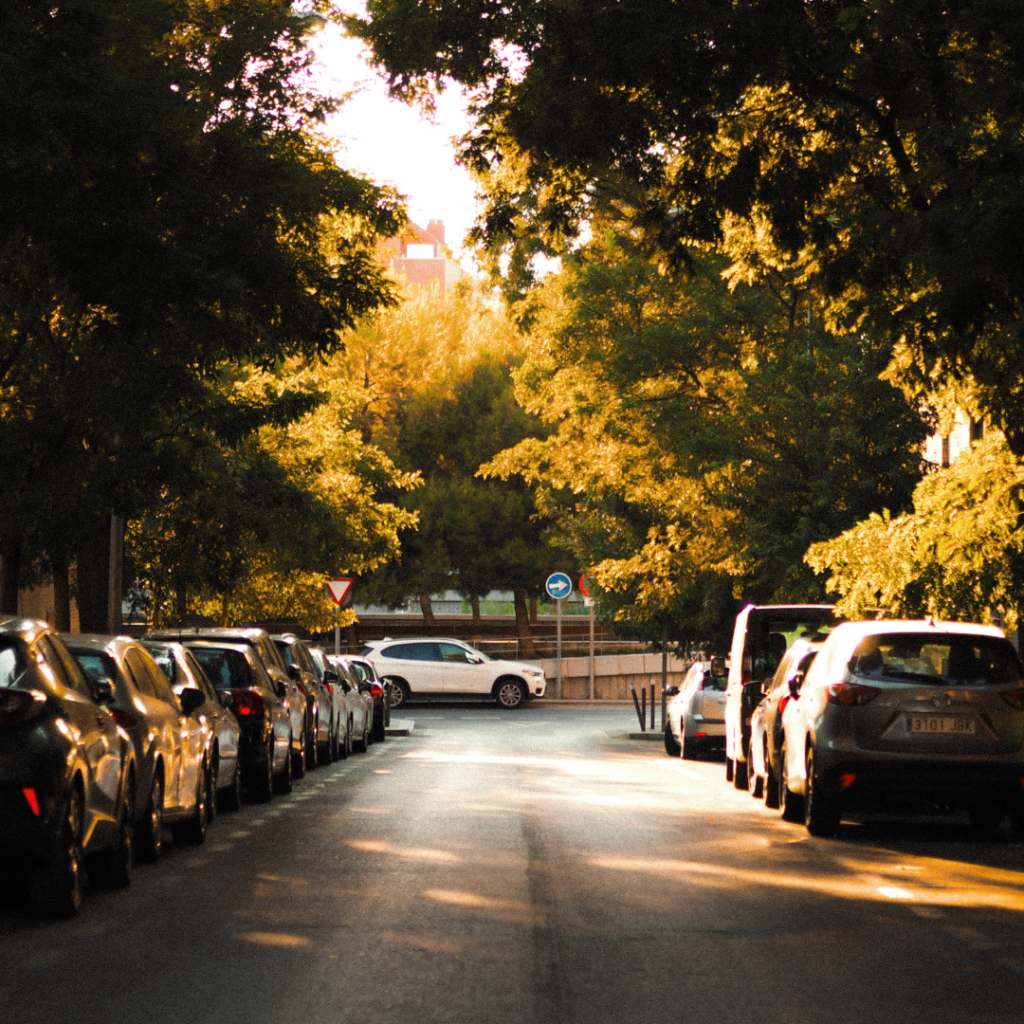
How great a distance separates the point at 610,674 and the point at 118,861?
45.5 m

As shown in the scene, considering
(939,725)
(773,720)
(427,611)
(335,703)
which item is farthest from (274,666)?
(427,611)

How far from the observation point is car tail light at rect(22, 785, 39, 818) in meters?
8.96

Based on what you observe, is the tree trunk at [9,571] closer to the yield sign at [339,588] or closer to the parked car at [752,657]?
the parked car at [752,657]

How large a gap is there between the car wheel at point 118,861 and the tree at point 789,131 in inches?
238

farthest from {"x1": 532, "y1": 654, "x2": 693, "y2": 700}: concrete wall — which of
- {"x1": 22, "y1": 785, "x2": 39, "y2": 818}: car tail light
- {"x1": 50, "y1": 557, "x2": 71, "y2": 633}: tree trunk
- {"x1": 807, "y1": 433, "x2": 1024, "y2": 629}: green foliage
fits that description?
{"x1": 22, "y1": 785, "x2": 39, "y2": 818}: car tail light

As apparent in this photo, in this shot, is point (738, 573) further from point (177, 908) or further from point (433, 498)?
point (433, 498)

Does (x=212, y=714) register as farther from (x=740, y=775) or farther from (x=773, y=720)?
(x=740, y=775)

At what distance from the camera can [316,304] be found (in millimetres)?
17703

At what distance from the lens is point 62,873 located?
9250 millimetres

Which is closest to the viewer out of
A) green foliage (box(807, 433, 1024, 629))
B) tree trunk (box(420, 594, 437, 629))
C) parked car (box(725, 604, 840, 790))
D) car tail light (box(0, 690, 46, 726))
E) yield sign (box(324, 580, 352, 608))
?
car tail light (box(0, 690, 46, 726))

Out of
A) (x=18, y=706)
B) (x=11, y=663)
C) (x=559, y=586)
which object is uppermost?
(x=559, y=586)

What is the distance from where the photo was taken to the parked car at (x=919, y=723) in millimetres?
13531

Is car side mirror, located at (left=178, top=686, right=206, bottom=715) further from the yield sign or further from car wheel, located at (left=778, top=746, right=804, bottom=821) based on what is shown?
the yield sign

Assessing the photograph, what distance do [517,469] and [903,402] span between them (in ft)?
55.4
